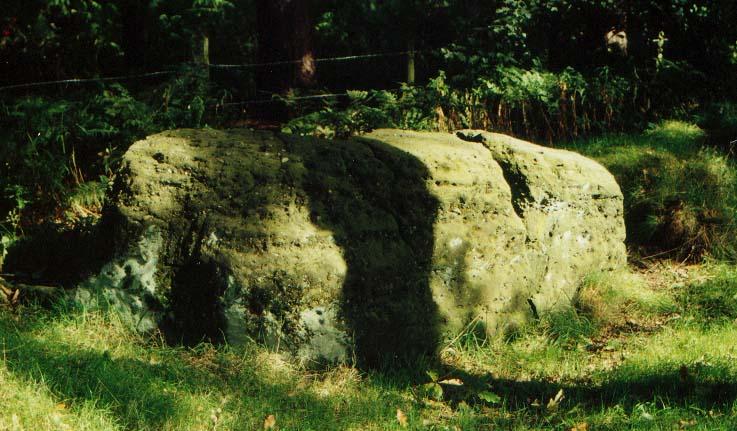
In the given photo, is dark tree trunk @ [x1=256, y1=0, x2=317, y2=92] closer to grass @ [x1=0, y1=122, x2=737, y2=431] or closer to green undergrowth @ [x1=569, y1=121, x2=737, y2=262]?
green undergrowth @ [x1=569, y1=121, x2=737, y2=262]

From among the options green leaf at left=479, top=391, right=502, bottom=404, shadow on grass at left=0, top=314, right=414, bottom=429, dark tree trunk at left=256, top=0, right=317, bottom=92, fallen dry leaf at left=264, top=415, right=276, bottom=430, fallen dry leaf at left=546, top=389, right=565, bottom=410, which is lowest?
fallen dry leaf at left=546, top=389, right=565, bottom=410

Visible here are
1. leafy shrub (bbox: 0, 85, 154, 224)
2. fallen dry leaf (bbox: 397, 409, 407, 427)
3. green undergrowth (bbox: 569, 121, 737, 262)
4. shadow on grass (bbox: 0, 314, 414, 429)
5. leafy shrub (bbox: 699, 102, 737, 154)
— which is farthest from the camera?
leafy shrub (bbox: 699, 102, 737, 154)

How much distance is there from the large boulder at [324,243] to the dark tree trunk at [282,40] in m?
3.70

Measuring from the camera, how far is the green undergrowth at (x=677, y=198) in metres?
7.18

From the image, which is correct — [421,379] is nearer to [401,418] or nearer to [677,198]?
[401,418]

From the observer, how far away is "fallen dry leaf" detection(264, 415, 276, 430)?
4.02m

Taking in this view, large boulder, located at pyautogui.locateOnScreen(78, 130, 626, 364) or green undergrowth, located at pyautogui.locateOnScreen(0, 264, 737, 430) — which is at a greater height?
large boulder, located at pyautogui.locateOnScreen(78, 130, 626, 364)

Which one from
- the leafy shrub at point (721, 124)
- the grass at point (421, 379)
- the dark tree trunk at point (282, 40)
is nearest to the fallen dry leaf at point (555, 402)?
the grass at point (421, 379)

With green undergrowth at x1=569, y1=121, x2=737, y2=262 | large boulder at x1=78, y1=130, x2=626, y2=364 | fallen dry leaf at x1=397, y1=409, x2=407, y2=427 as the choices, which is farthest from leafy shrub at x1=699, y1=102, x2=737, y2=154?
fallen dry leaf at x1=397, y1=409, x2=407, y2=427

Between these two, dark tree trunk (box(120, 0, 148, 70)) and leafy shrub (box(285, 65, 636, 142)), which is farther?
dark tree trunk (box(120, 0, 148, 70))

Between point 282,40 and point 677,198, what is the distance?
16.3ft

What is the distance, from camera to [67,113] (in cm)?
702

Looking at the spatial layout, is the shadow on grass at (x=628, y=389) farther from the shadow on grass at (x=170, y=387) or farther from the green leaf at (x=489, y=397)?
the shadow on grass at (x=170, y=387)

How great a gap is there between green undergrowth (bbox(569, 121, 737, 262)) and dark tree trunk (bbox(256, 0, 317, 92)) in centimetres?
373
